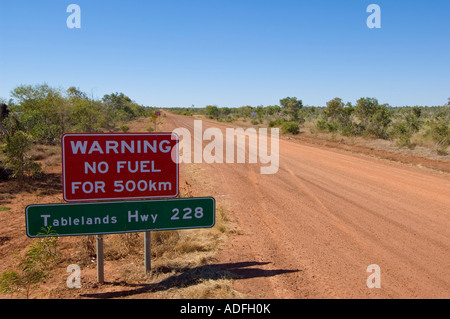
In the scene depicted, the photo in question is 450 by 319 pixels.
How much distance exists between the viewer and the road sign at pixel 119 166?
396cm

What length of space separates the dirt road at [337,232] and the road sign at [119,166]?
5.63 ft

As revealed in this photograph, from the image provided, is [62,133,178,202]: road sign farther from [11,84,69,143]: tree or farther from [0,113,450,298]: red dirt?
[11,84,69,143]: tree

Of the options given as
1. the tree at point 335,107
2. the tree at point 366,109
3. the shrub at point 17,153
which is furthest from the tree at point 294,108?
the shrub at point 17,153

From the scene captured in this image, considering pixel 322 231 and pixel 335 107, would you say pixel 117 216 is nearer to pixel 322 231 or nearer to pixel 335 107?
pixel 322 231

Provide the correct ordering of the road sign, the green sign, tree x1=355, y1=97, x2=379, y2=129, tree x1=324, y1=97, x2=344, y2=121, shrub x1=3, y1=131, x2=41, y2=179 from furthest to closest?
tree x1=324, y1=97, x2=344, y2=121 → tree x1=355, y1=97, x2=379, y2=129 → shrub x1=3, y1=131, x2=41, y2=179 → the road sign → the green sign

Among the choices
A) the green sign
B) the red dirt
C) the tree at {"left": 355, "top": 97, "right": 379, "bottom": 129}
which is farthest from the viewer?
the tree at {"left": 355, "top": 97, "right": 379, "bottom": 129}

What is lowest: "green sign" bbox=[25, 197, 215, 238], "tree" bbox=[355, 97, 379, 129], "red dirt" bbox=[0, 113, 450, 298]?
"red dirt" bbox=[0, 113, 450, 298]

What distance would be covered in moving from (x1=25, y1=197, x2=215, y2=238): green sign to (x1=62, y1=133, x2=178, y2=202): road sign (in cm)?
15

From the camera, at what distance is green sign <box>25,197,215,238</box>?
383cm

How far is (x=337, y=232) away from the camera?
6227 millimetres

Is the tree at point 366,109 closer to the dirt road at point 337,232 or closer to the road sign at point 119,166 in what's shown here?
the dirt road at point 337,232

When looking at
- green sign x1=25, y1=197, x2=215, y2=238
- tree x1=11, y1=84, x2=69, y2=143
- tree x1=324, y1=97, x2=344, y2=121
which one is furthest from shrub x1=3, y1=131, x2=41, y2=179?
tree x1=324, y1=97, x2=344, y2=121

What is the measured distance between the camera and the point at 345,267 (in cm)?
479
